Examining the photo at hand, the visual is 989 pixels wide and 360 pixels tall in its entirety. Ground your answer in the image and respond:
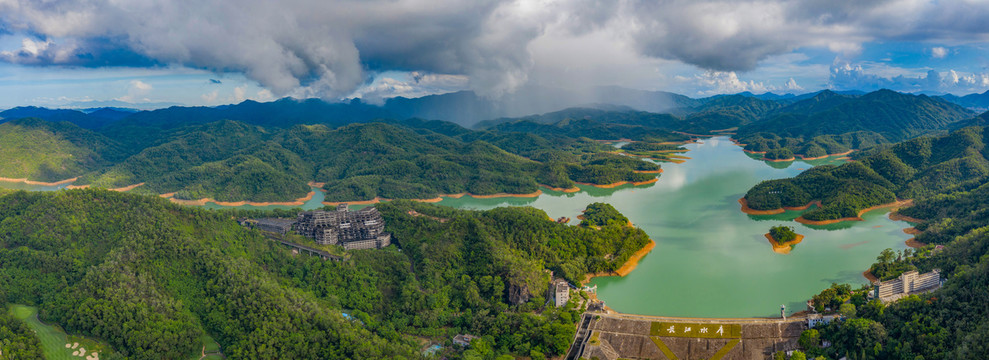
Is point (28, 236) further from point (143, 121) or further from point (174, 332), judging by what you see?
point (143, 121)

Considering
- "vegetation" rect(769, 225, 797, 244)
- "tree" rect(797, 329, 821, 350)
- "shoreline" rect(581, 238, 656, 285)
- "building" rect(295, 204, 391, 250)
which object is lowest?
"tree" rect(797, 329, 821, 350)

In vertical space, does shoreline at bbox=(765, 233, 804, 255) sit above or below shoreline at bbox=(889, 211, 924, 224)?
below

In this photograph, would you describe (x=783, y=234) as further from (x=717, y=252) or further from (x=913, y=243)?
(x=913, y=243)

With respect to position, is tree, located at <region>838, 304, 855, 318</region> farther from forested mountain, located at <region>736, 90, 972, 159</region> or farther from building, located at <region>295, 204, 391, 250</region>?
forested mountain, located at <region>736, 90, 972, 159</region>

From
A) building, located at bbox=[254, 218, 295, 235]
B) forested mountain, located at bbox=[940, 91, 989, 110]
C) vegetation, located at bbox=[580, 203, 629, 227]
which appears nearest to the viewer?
building, located at bbox=[254, 218, 295, 235]

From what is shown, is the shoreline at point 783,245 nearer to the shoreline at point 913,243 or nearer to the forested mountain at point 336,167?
the shoreline at point 913,243

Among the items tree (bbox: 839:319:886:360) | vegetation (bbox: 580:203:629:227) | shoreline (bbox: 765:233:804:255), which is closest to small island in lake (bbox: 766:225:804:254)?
shoreline (bbox: 765:233:804:255)

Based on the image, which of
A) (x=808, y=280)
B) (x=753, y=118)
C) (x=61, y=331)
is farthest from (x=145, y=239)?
(x=753, y=118)

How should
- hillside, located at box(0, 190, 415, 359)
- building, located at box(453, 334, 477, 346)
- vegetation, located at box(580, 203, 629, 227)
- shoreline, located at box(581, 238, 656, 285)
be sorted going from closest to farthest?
hillside, located at box(0, 190, 415, 359) < building, located at box(453, 334, 477, 346) < shoreline, located at box(581, 238, 656, 285) < vegetation, located at box(580, 203, 629, 227)
